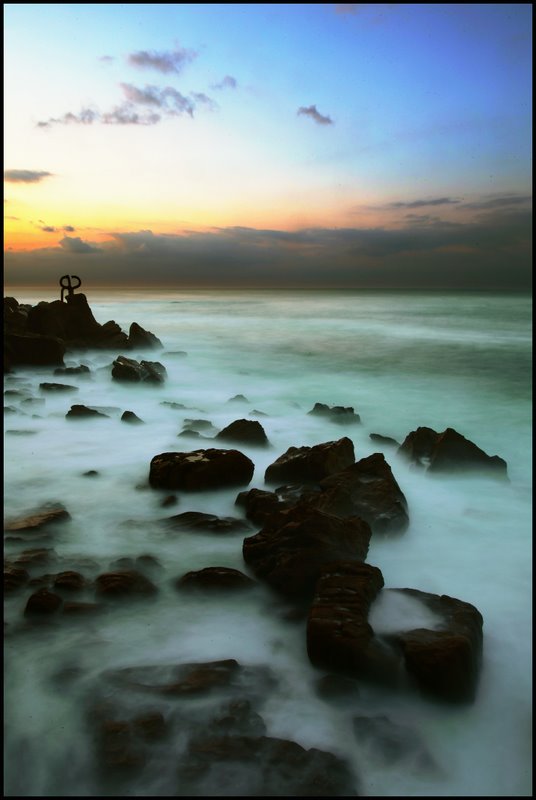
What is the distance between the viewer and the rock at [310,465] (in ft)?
18.6

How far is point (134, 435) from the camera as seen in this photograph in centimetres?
801

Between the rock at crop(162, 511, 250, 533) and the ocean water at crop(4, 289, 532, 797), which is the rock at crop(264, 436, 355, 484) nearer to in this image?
the ocean water at crop(4, 289, 532, 797)

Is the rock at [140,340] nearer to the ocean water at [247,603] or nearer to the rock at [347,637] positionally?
the ocean water at [247,603]

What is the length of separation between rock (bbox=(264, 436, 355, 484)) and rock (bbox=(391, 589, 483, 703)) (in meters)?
2.59

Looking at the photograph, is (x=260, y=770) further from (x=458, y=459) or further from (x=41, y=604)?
(x=458, y=459)

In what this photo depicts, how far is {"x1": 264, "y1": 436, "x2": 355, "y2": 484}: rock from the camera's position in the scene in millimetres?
5672

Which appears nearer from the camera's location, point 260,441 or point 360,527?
point 360,527

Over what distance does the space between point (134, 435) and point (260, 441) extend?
194 centimetres

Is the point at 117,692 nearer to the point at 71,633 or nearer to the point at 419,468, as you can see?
the point at 71,633

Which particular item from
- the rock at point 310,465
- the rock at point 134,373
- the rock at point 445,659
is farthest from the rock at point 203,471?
the rock at point 134,373

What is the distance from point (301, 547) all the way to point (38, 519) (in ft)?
7.99

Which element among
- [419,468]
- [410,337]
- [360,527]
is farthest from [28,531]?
[410,337]

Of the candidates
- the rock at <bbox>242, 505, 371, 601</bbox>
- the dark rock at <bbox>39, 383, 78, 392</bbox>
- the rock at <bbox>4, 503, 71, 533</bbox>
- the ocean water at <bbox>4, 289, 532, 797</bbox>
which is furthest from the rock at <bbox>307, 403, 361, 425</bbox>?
the rock at <bbox>4, 503, 71, 533</bbox>

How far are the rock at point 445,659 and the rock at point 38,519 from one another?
3.09m
